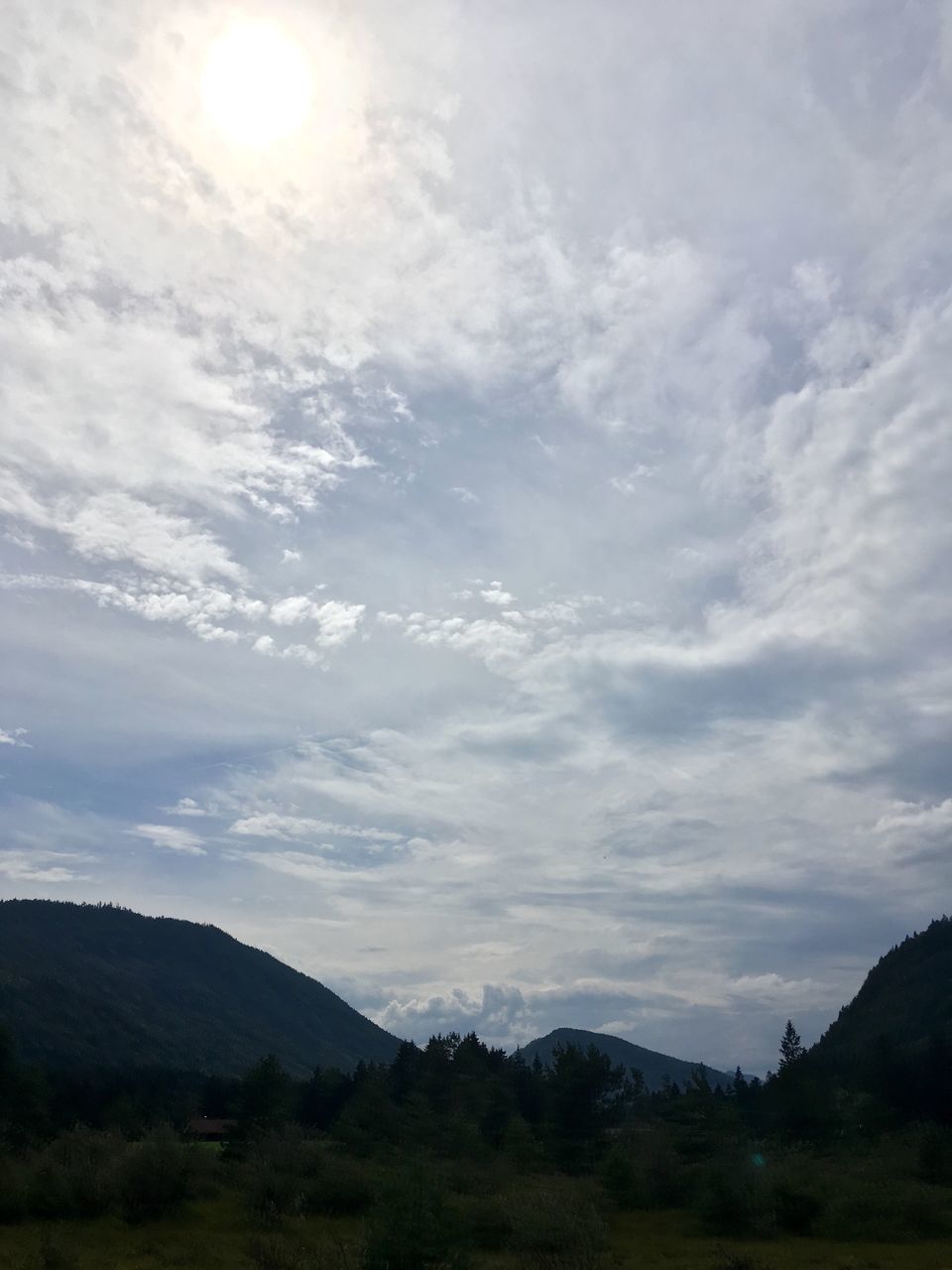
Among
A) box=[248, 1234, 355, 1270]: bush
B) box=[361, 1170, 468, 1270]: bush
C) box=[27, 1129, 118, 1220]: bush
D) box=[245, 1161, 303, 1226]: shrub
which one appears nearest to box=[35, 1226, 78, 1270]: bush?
box=[248, 1234, 355, 1270]: bush

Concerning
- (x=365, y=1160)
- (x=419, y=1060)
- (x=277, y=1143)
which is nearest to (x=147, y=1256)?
(x=277, y=1143)

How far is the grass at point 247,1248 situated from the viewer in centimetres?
2741

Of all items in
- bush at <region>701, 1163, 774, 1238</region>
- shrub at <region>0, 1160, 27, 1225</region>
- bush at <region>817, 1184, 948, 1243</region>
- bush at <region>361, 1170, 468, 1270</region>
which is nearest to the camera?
bush at <region>361, 1170, 468, 1270</region>

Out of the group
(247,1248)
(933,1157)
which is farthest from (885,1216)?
(247,1248)

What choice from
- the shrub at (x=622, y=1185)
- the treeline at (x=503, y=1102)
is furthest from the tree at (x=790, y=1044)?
the shrub at (x=622, y=1185)

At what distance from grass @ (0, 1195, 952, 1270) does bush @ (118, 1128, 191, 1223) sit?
2.02 feet

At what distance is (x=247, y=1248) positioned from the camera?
29.2 m

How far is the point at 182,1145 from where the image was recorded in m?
37.9

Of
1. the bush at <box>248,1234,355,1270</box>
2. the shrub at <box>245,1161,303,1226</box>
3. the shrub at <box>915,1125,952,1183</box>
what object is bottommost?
the bush at <box>248,1234,355,1270</box>

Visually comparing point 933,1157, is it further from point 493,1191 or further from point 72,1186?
point 72,1186

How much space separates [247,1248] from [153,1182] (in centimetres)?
808

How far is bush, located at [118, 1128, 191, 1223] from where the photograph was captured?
1373 inches

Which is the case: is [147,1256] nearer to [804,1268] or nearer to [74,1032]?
[804,1268]

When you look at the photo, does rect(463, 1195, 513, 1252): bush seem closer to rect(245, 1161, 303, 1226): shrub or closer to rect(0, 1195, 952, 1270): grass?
rect(0, 1195, 952, 1270): grass
